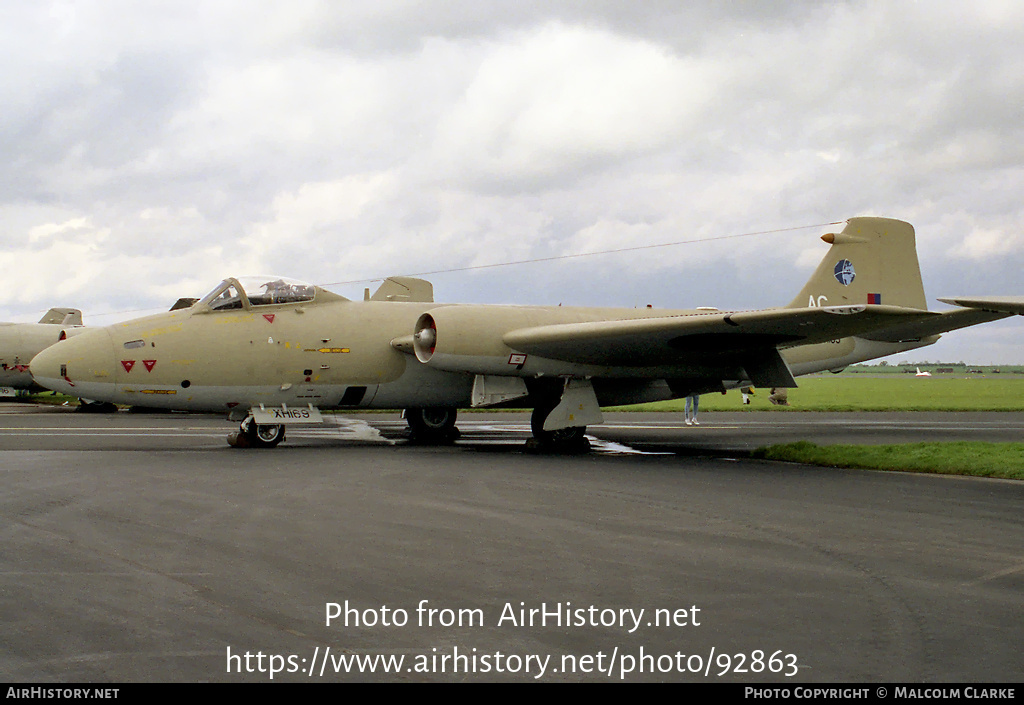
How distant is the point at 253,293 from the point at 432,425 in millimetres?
5201

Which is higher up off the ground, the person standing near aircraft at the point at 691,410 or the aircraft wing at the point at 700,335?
the aircraft wing at the point at 700,335

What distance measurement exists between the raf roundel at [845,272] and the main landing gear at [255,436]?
41.3ft

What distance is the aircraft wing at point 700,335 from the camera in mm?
14008

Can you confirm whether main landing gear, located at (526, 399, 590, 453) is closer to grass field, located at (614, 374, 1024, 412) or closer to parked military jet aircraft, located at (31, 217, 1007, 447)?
parked military jet aircraft, located at (31, 217, 1007, 447)

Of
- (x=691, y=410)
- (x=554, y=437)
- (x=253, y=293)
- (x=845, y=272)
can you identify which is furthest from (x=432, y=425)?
(x=845, y=272)

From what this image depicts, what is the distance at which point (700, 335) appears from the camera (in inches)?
596

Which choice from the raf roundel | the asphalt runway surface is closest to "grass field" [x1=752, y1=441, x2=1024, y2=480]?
the asphalt runway surface

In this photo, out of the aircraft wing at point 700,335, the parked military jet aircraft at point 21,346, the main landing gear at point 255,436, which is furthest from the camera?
the parked military jet aircraft at point 21,346

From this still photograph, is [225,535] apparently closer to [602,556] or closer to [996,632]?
[602,556]

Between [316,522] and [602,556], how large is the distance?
9.55ft

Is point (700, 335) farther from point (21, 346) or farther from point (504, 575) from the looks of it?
point (21, 346)

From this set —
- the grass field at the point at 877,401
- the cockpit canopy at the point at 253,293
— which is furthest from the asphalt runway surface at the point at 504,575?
the grass field at the point at 877,401

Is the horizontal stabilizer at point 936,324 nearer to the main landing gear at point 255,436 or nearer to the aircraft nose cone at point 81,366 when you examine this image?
the main landing gear at point 255,436
